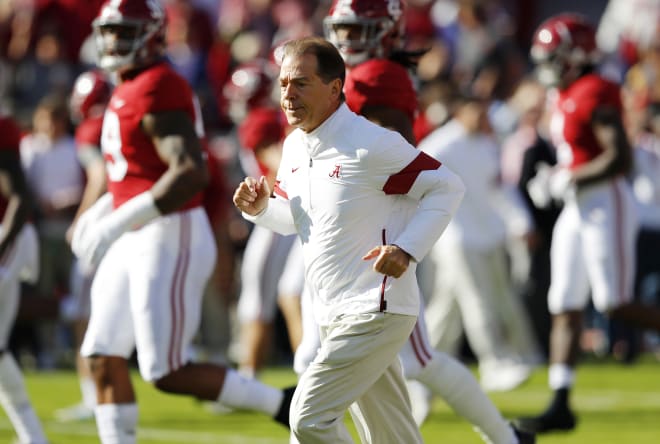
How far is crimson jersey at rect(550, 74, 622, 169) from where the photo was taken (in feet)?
25.0

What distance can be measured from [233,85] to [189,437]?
2.53 meters

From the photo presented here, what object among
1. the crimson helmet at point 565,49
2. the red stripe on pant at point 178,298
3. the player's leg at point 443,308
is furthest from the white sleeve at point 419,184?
the player's leg at point 443,308

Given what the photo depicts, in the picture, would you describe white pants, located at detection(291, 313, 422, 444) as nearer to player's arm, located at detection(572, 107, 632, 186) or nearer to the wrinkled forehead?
the wrinkled forehead

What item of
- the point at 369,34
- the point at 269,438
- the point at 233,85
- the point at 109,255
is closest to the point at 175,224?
the point at 109,255

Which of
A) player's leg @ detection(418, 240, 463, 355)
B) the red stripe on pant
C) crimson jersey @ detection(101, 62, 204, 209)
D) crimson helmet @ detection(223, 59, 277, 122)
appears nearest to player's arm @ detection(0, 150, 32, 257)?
crimson jersey @ detection(101, 62, 204, 209)

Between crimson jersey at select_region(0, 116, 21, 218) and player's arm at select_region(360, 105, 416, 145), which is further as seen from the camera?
crimson jersey at select_region(0, 116, 21, 218)

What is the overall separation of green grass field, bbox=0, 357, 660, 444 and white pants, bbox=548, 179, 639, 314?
72 centimetres

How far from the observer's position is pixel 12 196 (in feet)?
22.0

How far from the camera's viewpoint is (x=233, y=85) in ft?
30.3

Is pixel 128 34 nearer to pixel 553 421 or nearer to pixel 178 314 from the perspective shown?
pixel 178 314

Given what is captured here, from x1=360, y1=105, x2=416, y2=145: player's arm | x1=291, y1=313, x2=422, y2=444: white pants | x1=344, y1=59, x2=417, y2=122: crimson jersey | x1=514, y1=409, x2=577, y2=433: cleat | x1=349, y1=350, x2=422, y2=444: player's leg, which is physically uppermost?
x1=344, y1=59, x2=417, y2=122: crimson jersey

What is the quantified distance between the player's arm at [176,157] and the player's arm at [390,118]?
685 mm

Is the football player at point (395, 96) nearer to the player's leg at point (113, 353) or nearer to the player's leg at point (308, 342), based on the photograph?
the player's leg at point (308, 342)

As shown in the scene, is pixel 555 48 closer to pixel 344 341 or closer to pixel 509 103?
pixel 344 341
